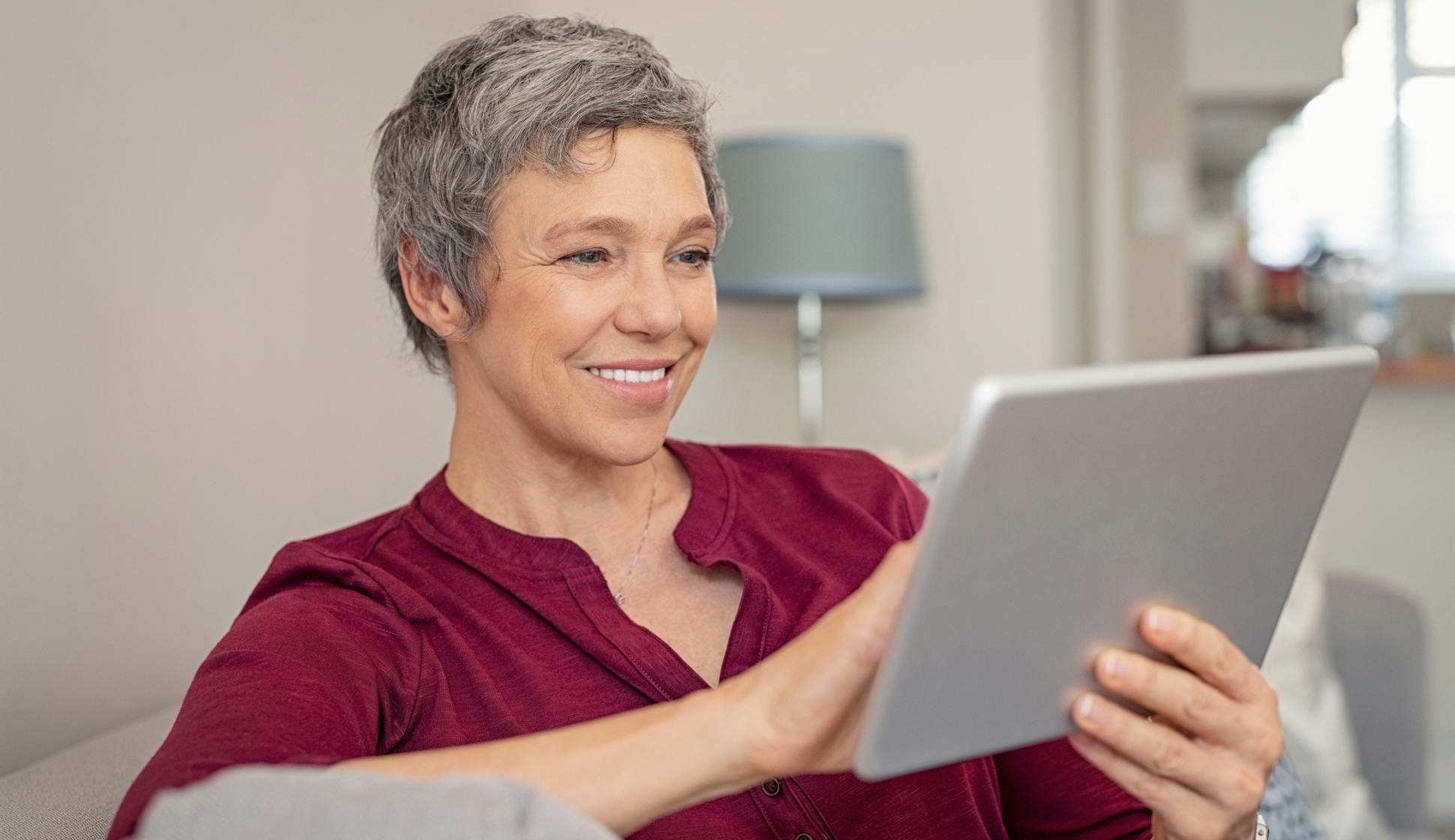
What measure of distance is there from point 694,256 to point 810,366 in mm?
1511

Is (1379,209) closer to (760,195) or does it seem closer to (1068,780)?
(760,195)

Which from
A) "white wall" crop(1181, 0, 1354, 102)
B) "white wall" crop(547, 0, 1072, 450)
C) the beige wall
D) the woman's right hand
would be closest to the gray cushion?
the woman's right hand

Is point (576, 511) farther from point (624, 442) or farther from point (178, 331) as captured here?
point (178, 331)

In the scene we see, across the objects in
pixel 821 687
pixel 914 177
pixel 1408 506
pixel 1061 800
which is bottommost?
pixel 1408 506

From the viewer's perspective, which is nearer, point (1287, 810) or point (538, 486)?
point (538, 486)

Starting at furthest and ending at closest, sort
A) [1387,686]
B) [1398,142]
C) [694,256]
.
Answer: [1398,142], [1387,686], [694,256]

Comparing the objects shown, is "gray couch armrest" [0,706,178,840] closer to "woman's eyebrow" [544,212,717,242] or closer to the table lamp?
"woman's eyebrow" [544,212,717,242]

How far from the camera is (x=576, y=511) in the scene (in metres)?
1.23

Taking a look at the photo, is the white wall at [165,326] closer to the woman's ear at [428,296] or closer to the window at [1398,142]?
the woman's ear at [428,296]

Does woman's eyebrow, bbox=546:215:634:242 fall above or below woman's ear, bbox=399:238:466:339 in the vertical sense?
above

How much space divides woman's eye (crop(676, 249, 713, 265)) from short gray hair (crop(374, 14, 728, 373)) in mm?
91

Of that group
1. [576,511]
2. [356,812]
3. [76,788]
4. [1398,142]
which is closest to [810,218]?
[576,511]

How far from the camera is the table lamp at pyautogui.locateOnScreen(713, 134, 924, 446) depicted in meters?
2.46

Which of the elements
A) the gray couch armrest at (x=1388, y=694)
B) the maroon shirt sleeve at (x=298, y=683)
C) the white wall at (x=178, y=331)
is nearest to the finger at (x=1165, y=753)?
the maroon shirt sleeve at (x=298, y=683)
